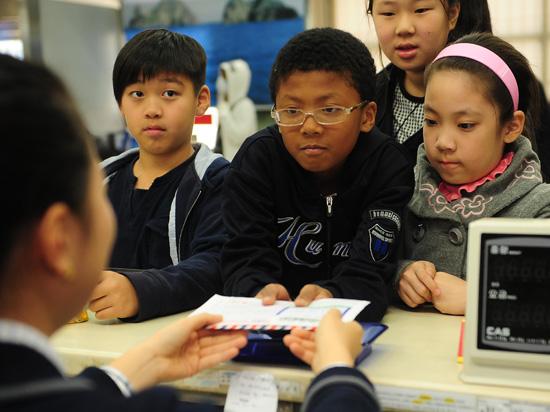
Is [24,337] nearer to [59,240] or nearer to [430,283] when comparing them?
[59,240]

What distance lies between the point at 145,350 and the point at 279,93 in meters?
0.61

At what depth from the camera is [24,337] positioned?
2.10ft

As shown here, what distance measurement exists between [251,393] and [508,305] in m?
0.38

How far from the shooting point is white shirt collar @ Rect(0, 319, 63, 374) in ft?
2.08

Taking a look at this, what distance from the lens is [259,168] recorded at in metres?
1.49

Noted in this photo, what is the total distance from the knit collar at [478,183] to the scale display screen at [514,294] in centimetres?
45

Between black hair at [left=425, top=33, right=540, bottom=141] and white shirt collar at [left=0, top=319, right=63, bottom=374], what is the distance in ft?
3.40

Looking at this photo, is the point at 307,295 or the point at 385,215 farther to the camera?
the point at 385,215

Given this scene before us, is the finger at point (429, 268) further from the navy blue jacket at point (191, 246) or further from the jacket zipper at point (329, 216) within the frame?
the navy blue jacket at point (191, 246)

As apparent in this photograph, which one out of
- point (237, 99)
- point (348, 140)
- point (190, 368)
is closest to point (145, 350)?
point (190, 368)

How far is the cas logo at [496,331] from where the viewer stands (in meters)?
1.04

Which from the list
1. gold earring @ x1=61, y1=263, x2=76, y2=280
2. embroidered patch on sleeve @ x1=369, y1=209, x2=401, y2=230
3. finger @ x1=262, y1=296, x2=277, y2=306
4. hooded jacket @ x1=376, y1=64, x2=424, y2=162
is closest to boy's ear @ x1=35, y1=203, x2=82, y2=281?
gold earring @ x1=61, y1=263, x2=76, y2=280

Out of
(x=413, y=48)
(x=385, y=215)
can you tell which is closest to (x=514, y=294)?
(x=385, y=215)

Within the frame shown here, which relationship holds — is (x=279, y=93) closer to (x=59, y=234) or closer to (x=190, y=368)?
(x=190, y=368)
